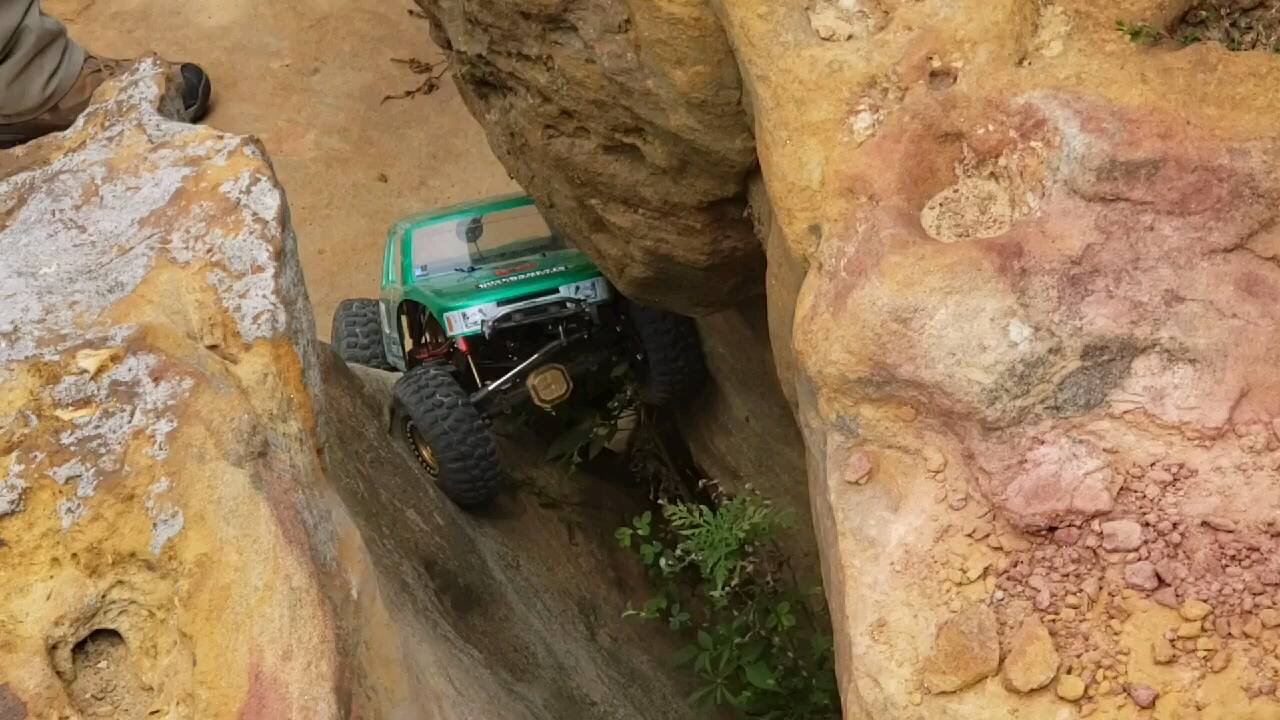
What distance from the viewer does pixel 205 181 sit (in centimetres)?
325

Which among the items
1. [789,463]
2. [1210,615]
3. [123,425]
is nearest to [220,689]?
[123,425]

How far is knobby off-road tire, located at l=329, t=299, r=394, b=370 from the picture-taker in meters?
5.95

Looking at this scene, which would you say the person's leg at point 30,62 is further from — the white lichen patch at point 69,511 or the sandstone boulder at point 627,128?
the white lichen patch at point 69,511

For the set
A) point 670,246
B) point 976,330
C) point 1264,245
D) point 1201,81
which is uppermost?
point 1201,81

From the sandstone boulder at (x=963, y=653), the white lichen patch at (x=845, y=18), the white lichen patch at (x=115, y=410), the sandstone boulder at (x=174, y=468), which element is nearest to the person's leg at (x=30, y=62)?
the sandstone boulder at (x=174, y=468)

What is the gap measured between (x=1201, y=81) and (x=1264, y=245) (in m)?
0.34

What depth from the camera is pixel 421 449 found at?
515 centimetres

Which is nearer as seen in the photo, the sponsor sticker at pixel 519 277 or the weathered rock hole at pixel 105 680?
the weathered rock hole at pixel 105 680

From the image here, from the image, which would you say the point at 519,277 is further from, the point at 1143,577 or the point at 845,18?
the point at 1143,577

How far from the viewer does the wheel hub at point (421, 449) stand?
5079 mm

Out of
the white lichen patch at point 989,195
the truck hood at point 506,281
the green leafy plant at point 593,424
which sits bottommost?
the green leafy plant at point 593,424

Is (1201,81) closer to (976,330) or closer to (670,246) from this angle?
(976,330)

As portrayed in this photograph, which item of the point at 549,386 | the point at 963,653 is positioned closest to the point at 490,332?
the point at 549,386

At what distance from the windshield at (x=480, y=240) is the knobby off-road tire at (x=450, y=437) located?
0.51 m
